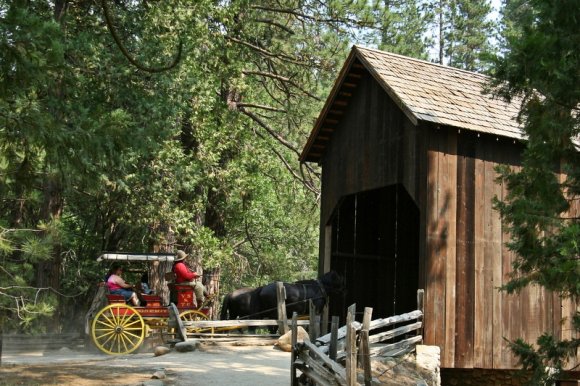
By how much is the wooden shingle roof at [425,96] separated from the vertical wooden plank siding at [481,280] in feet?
2.44

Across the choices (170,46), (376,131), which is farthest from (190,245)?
(376,131)

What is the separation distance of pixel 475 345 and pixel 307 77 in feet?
36.4

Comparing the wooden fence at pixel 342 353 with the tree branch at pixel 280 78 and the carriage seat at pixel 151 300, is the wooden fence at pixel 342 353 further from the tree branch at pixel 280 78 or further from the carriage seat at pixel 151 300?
the tree branch at pixel 280 78

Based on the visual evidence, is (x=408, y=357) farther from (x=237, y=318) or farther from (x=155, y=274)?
(x=155, y=274)

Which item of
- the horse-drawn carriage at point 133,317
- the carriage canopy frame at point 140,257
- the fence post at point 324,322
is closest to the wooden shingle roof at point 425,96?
the fence post at point 324,322

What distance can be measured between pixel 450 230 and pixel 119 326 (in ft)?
22.4

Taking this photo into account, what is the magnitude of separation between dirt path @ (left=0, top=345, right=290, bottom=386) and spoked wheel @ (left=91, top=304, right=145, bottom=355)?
498mm

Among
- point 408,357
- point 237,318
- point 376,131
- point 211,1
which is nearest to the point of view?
point 408,357

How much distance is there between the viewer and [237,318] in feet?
Answer: 53.0

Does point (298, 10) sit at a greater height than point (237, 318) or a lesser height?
greater

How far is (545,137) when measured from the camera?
812cm

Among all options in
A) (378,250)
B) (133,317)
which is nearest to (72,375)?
(133,317)

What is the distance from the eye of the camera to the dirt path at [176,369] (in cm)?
1046

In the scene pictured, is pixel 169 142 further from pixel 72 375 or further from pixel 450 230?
pixel 450 230
